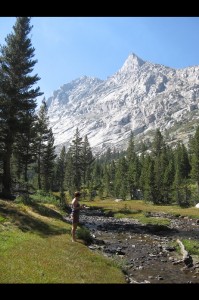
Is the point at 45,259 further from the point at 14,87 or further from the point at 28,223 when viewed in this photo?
the point at 14,87

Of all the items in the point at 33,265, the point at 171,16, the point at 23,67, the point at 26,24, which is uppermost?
the point at 26,24

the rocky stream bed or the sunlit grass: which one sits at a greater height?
the sunlit grass

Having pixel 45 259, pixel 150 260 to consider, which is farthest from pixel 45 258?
pixel 150 260

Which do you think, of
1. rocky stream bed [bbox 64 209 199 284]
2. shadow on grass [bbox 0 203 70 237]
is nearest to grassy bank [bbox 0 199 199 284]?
shadow on grass [bbox 0 203 70 237]

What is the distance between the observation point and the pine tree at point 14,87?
138 feet

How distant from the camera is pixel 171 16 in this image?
601 cm

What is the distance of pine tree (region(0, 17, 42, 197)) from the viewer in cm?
4219

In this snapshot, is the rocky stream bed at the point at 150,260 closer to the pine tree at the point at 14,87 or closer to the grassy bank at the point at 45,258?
the grassy bank at the point at 45,258

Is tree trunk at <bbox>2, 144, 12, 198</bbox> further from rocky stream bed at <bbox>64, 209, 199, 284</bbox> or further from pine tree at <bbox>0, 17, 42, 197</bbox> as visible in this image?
rocky stream bed at <bbox>64, 209, 199, 284</bbox>

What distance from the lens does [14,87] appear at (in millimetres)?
42906
